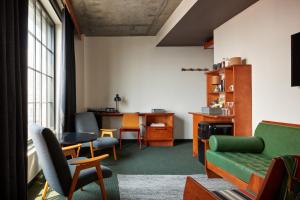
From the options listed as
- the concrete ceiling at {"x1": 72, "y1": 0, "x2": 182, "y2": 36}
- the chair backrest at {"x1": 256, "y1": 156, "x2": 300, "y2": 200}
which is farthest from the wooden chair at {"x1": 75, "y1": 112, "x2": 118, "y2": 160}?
the chair backrest at {"x1": 256, "y1": 156, "x2": 300, "y2": 200}

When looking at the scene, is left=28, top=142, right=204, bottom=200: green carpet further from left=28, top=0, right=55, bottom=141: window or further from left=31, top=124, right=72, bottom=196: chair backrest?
left=28, top=0, right=55, bottom=141: window

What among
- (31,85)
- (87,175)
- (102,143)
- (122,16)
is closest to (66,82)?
(31,85)

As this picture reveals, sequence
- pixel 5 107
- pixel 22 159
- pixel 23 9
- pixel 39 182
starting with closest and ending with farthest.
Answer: pixel 5 107
pixel 22 159
pixel 23 9
pixel 39 182

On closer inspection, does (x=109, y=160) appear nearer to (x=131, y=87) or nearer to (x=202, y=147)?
(x=202, y=147)

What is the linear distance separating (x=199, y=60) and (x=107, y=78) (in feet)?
7.92

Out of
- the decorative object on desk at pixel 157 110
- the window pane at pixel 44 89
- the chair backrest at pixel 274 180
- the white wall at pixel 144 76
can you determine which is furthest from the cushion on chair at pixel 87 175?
the white wall at pixel 144 76

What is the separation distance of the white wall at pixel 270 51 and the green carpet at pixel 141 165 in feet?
4.48

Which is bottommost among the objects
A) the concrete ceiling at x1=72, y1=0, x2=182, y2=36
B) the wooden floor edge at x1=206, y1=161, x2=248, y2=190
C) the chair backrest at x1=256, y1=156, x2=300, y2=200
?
the wooden floor edge at x1=206, y1=161, x2=248, y2=190

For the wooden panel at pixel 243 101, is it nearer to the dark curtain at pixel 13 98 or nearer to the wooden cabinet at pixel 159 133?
the wooden cabinet at pixel 159 133

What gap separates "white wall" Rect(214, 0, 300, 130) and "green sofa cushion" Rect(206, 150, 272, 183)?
0.63 metres

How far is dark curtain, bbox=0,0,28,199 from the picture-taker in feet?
5.16

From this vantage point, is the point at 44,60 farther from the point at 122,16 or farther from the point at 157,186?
the point at 157,186

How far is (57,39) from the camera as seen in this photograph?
4.37 metres

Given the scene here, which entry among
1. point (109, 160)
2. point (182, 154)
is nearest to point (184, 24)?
point (182, 154)
